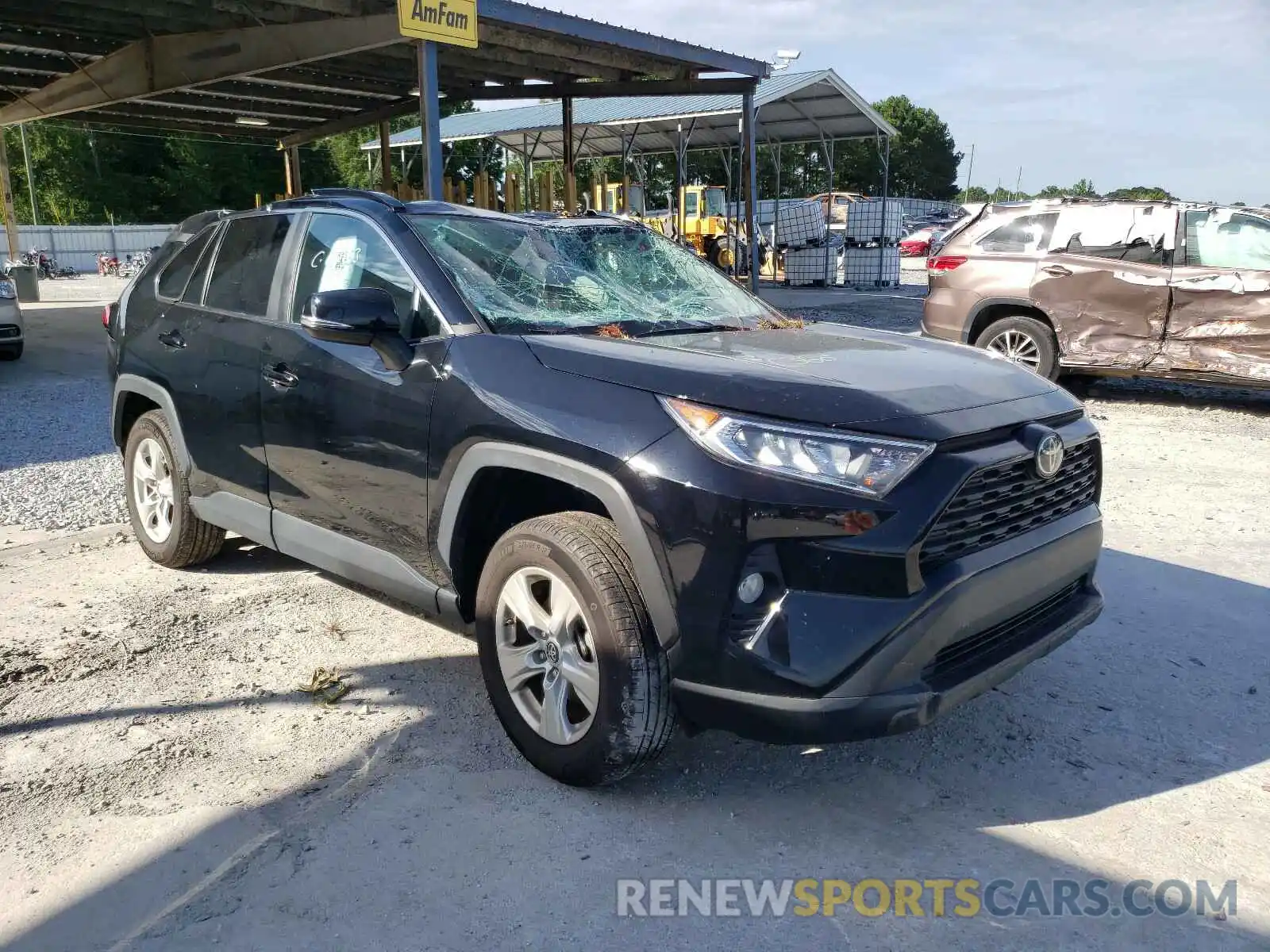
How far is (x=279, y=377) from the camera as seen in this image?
3.80m

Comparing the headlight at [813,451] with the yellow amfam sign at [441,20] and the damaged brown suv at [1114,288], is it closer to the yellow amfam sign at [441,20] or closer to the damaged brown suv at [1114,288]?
the damaged brown suv at [1114,288]

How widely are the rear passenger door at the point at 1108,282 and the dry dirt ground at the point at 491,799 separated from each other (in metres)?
4.88

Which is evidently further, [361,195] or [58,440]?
[58,440]

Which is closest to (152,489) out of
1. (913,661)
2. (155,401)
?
(155,401)

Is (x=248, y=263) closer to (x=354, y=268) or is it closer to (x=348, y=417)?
(x=354, y=268)

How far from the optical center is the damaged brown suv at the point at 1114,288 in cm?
830

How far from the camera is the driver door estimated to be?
3.30 m

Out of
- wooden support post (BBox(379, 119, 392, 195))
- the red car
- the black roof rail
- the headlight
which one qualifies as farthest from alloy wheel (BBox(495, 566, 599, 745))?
the red car

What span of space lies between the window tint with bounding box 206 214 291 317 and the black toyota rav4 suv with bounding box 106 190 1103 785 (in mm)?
31

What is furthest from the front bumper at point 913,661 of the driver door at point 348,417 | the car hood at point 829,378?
the driver door at point 348,417

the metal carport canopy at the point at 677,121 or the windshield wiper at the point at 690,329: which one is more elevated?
the metal carport canopy at the point at 677,121

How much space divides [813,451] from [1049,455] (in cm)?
79

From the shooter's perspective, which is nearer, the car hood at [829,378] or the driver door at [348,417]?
the car hood at [829,378]

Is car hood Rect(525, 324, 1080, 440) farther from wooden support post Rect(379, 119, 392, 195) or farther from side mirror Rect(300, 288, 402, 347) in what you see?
wooden support post Rect(379, 119, 392, 195)
